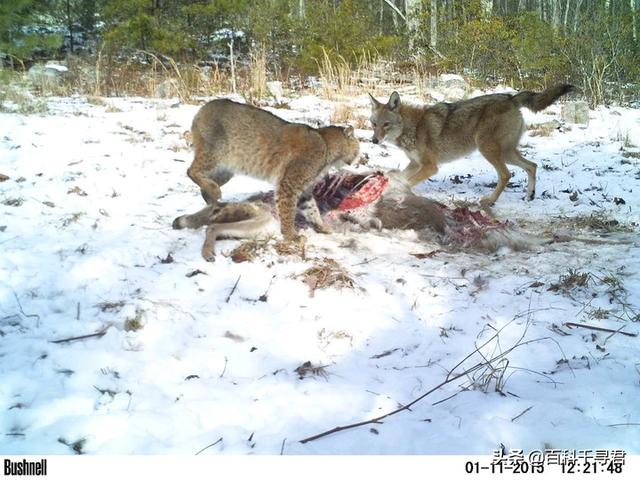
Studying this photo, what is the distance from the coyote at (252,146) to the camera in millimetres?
4910

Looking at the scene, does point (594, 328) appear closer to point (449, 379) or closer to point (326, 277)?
point (449, 379)

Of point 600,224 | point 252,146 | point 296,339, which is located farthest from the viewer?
point 600,224

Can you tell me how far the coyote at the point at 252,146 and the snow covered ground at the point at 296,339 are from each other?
2.14 ft

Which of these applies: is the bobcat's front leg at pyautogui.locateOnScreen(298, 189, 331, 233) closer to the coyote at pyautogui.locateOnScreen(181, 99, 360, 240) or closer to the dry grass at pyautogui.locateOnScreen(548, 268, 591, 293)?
the coyote at pyautogui.locateOnScreen(181, 99, 360, 240)

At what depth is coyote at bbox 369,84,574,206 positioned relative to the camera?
6.91 meters

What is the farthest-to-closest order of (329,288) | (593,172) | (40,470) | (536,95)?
1. (593,172)
2. (536,95)
3. (329,288)
4. (40,470)

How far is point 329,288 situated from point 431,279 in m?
0.84

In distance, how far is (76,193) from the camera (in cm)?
570

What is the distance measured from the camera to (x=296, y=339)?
316 centimetres

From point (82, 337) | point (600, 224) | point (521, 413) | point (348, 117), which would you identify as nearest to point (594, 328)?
point (521, 413)

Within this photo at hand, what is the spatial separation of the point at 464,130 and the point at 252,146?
11.4ft

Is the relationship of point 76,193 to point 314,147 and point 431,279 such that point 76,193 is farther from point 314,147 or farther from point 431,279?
point 431,279

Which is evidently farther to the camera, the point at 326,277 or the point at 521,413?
the point at 326,277

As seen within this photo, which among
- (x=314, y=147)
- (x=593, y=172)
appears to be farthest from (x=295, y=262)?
(x=593, y=172)
